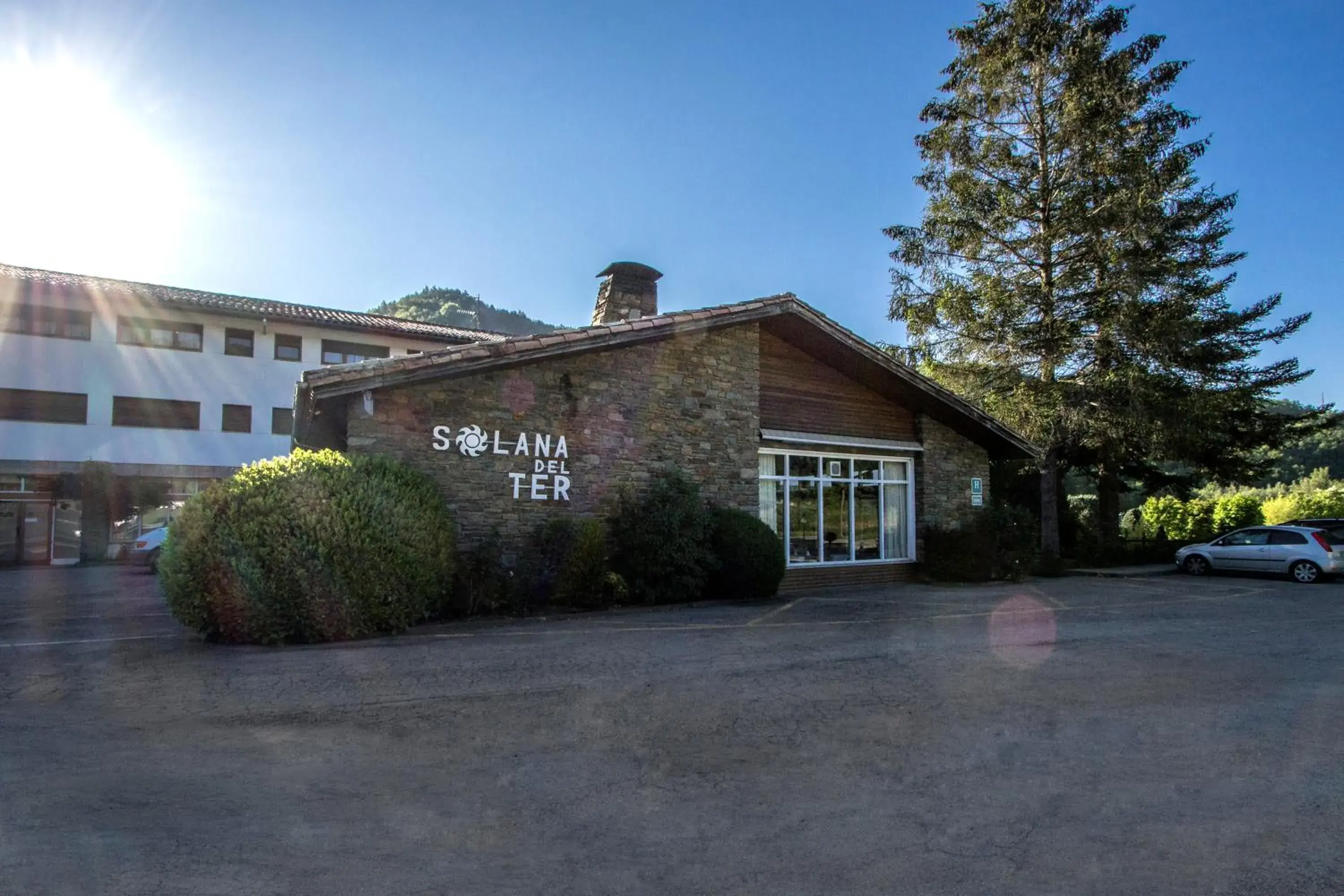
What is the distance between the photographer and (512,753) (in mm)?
4984

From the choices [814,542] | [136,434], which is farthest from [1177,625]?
[136,434]

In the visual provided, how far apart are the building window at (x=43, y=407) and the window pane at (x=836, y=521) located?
24003 millimetres

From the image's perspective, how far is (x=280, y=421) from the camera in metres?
29.7

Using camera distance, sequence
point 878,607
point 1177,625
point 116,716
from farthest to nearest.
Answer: point 878,607
point 1177,625
point 116,716

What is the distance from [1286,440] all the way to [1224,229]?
257 inches

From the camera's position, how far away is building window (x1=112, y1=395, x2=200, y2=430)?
89.0ft

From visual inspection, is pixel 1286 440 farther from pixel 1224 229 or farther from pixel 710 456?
Answer: pixel 710 456

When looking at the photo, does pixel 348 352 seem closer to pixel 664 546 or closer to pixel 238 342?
pixel 238 342

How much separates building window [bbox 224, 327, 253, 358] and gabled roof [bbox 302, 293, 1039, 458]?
58.7 feet

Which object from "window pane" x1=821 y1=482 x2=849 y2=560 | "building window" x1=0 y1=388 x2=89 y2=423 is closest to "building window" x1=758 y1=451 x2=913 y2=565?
"window pane" x1=821 y1=482 x2=849 y2=560

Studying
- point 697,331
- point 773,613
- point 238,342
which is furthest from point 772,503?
point 238,342

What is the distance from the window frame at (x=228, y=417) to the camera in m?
28.7

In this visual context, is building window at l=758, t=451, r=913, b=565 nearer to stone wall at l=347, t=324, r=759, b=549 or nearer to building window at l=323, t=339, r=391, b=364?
stone wall at l=347, t=324, r=759, b=549

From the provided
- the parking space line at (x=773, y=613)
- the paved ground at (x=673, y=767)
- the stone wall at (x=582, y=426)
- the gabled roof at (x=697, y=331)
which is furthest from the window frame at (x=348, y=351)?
the paved ground at (x=673, y=767)
